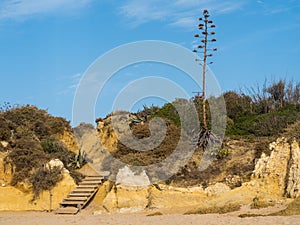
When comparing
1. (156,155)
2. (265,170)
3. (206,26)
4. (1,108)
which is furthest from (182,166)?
(1,108)

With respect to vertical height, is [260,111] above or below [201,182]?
above

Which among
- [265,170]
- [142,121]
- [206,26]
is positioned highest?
[206,26]

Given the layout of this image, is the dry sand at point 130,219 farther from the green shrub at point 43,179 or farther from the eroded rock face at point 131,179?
the eroded rock face at point 131,179

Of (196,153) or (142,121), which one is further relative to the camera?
(142,121)

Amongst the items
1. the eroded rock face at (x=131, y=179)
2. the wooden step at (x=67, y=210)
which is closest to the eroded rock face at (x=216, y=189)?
the eroded rock face at (x=131, y=179)

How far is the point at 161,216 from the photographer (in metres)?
15.5

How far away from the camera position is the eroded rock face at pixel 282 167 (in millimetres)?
16062

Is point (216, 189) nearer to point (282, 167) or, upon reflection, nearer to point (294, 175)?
point (282, 167)

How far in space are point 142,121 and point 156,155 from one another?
432 centimetres

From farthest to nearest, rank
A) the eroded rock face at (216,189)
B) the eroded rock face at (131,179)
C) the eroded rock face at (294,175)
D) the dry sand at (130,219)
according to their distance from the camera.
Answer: the eroded rock face at (131,179)
the eroded rock face at (216,189)
the eroded rock face at (294,175)
the dry sand at (130,219)

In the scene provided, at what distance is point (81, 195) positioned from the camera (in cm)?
1847

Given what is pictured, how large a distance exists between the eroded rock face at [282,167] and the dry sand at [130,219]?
267 centimetres

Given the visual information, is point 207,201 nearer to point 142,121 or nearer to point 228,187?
point 228,187

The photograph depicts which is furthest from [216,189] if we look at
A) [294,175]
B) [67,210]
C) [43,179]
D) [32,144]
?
[32,144]
